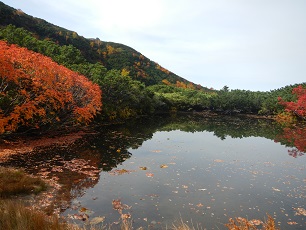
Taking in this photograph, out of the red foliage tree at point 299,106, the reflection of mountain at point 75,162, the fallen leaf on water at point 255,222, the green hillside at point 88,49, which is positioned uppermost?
the green hillside at point 88,49

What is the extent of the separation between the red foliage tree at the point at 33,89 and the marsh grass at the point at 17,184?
5.94 meters

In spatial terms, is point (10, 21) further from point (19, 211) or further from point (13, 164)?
point (19, 211)

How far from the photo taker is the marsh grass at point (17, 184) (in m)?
13.1

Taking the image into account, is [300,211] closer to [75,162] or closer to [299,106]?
[75,162]

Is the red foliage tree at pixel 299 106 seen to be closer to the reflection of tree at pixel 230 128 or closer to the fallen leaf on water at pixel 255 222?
the reflection of tree at pixel 230 128

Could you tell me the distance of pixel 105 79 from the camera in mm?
45812

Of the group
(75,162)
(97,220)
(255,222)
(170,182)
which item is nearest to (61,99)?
(75,162)

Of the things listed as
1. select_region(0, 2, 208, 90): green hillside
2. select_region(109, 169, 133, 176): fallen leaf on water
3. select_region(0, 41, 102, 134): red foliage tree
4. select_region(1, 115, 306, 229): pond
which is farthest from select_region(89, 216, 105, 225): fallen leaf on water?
select_region(0, 2, 208, 90): green hillside

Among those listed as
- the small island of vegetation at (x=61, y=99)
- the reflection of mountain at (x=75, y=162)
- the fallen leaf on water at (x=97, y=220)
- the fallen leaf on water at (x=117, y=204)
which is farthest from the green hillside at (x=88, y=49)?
the fallen leaf on water at (x=97, y=220)

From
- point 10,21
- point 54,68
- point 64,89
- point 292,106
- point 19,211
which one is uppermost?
point 10,21

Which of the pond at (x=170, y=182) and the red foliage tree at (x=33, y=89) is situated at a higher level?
the red foliage tree at (x=33, y=89)

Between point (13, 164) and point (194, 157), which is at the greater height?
point (194, 157)

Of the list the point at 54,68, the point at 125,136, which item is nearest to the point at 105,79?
the point at 125,136

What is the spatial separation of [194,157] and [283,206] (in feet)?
36.7
